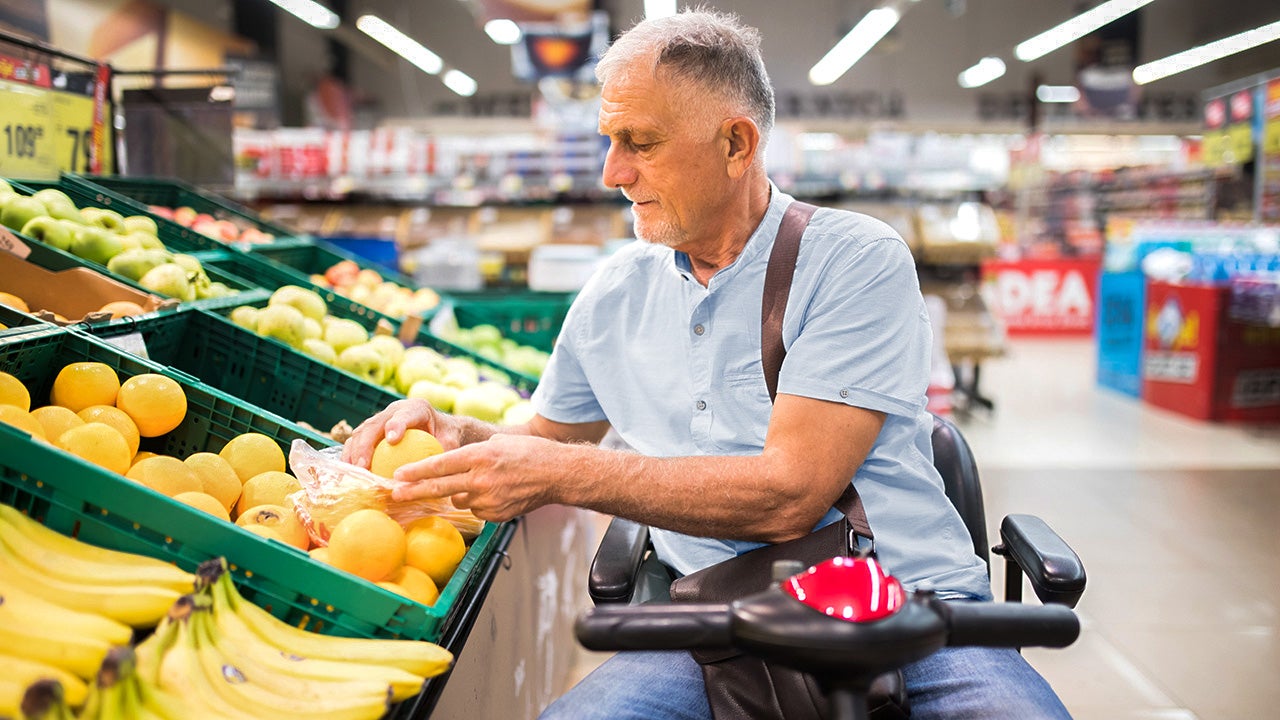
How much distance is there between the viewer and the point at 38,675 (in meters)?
0.90

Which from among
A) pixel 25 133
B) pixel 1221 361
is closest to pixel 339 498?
pixel 25 133

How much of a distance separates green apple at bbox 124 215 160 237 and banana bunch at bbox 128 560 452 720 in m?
1.96

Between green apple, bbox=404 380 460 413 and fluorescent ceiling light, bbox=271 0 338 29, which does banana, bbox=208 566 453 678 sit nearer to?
green apple, bbox=404 380 460 413

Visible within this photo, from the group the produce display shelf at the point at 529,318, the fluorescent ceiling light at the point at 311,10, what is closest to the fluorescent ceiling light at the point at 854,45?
the fluorescent ceiling light at the point at 311,10

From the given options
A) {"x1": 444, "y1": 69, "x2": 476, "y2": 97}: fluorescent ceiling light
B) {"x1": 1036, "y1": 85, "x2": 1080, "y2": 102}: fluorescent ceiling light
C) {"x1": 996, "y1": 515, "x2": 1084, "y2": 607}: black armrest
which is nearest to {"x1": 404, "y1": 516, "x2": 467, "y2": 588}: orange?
{"x1": 996, "y1": 515, "x2": 1084, "y2": 607}: black armrest

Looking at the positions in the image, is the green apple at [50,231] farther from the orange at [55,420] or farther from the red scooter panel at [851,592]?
the red scooter panel at [851,592]

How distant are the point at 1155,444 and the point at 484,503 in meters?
5.88

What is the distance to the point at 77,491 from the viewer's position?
1.17 m

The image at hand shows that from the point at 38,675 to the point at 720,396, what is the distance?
3.47 feet

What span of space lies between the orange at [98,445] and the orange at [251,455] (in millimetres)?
187

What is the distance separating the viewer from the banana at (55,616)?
3.22 ft

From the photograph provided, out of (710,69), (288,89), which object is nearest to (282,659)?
(710,69)

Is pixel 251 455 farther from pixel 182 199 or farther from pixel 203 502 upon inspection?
pixel 182 199

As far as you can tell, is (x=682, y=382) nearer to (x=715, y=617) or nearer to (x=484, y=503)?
(x=484, y=503)
